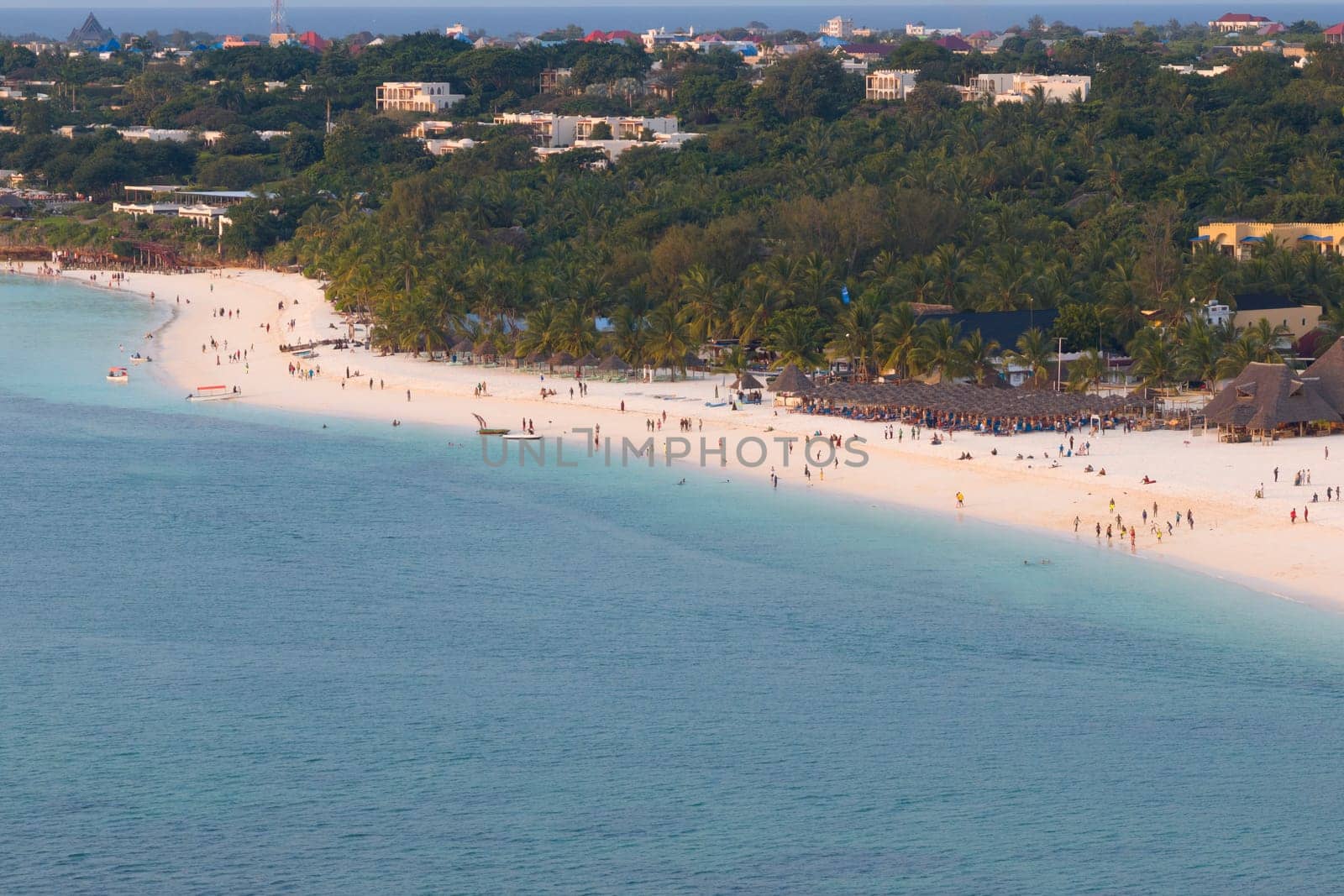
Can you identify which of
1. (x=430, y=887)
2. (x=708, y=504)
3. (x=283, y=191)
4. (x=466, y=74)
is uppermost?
(x=466, y=74)

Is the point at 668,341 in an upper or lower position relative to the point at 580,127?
lower

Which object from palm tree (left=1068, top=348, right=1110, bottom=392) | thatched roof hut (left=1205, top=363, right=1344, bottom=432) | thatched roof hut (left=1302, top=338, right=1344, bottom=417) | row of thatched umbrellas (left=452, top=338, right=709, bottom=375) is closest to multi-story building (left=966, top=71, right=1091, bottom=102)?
row of thatched umbrellas (left=452, top=338, right=709, bottom=375)

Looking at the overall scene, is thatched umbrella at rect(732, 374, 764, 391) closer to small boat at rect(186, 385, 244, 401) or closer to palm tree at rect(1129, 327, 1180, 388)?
palm tree at rect(1129, 327, 1180, 388)

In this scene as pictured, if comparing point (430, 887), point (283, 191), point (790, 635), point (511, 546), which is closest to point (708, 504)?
point (511, 546)

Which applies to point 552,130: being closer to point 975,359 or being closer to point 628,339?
point 628,339

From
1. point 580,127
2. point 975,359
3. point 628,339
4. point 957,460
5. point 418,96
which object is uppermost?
point 418,96

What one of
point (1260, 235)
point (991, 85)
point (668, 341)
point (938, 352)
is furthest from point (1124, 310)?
point (991, 85)

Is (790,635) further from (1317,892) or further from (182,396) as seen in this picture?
(182,396)
